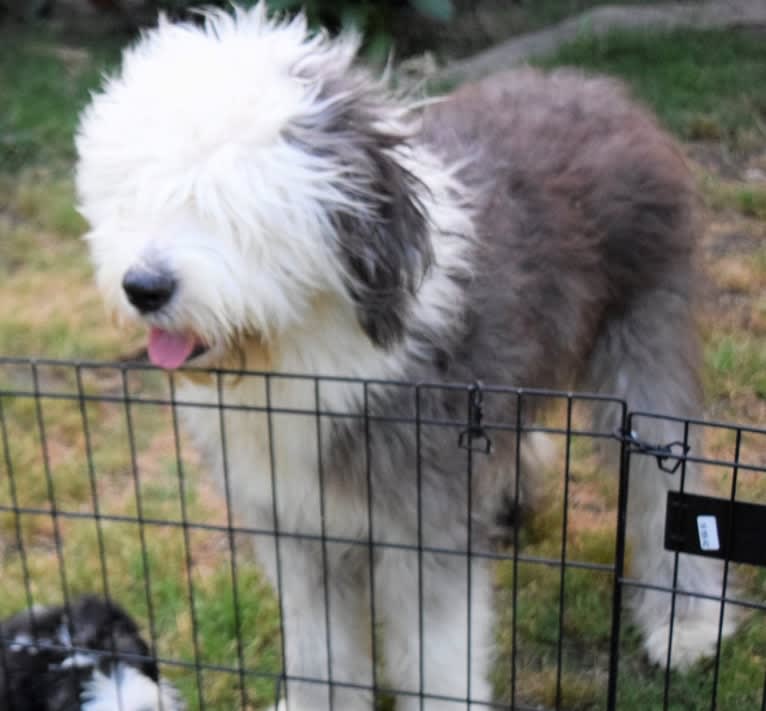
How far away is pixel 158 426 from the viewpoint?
3281 millimetres

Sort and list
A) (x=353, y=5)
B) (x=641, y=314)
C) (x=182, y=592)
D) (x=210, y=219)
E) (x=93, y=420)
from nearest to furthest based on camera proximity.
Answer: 1. (x=210, y=219)
2. (x=641, y=314)
3. (x=182, y=592)
4. (x=93, y=420)
5. (x=353, y=5)

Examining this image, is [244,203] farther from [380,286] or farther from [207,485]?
[207,485]

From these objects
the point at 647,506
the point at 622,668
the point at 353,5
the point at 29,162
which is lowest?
the point at 622,668

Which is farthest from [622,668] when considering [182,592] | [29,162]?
[29,162]

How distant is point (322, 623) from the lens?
7.17ft

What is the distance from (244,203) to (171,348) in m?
0.25

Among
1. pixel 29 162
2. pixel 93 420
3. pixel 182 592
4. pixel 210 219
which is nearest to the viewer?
pixel 210 219

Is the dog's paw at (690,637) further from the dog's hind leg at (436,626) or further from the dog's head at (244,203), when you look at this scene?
the dog's head at (244,203)

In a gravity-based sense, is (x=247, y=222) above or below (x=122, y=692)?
above

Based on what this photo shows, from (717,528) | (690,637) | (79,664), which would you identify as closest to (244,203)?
(717,528)

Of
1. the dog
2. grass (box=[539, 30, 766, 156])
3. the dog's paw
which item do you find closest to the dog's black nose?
the dog

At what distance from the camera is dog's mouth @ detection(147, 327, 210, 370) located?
1.69 meters

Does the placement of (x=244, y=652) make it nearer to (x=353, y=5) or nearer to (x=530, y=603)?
(x=530, y=603)

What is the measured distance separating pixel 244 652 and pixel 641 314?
1.11 m
